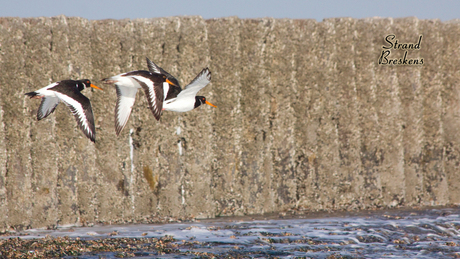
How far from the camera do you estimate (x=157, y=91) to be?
20.4 feet

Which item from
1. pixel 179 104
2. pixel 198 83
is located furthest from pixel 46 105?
pixel 198 83

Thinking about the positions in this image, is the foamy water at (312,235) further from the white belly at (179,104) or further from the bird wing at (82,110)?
the white belly at (179,104)

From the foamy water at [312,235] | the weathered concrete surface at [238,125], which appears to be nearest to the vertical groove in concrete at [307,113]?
the weathered concrete surface at [238,125]

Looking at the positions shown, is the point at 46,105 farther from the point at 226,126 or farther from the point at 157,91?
the point at 226,126

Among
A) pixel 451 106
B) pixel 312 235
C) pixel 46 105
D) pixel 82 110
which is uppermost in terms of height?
pixel 451 106

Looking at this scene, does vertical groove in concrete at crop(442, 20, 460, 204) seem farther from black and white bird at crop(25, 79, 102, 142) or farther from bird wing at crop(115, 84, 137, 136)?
black and white bird at crop(25, 79, 102, 142)

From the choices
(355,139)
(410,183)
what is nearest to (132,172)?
(355,139)

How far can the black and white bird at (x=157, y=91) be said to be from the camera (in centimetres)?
623

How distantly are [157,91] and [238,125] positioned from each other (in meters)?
3.19

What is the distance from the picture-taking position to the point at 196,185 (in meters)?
8.98

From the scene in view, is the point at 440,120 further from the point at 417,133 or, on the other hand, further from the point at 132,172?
the point at 132,172

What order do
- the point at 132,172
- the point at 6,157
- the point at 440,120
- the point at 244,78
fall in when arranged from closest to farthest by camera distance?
the point at 6,157 → the point at 132,172 → the point at 244,78 → the point at 440,120

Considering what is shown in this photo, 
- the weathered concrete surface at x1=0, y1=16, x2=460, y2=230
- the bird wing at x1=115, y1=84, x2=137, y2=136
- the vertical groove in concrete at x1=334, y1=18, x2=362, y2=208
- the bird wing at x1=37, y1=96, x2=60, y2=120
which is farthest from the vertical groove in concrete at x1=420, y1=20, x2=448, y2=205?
the bird wing at x1=37, y1=96, x2=60, y2=120

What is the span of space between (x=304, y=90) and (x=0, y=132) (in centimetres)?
566
